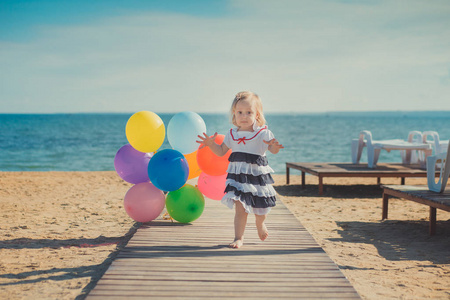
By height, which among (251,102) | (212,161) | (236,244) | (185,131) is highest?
(251,102)

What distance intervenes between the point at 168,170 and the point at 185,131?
590mm

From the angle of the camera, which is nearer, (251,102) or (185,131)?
(251,102)

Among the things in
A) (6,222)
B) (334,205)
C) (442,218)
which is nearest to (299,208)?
(334,205)

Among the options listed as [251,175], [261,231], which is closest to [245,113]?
[251,175]

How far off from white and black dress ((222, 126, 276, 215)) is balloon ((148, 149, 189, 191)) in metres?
0.84

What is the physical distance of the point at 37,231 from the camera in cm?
638

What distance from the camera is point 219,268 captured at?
3645mm

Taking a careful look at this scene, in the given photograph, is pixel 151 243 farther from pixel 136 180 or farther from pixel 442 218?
pixel 442 218

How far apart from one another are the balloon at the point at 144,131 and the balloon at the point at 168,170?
0.96 ft

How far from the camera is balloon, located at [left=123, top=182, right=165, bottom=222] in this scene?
520 cm

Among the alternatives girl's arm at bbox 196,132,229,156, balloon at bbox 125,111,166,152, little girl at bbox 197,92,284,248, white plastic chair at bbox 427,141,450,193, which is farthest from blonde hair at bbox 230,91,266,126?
white plastic chair at bbox 427,141,450,193

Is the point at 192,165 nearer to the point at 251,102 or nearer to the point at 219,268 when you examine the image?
the point at 251,102

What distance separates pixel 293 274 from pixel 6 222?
560cm

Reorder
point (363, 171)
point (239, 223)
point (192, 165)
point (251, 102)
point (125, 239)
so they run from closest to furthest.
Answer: point (251, 102) < point (239, 223) < point (192, 165) < point (125, 239) < point (363, 171)
